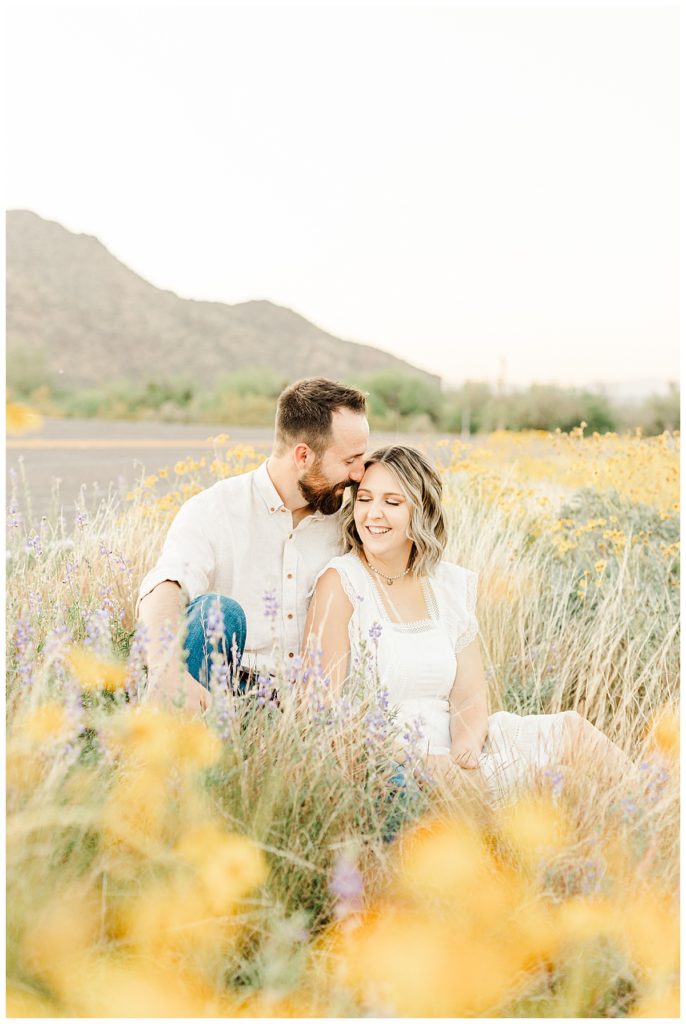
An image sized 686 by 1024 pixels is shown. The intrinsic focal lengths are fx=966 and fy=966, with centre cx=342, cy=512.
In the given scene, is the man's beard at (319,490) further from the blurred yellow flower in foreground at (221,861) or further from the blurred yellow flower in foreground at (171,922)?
the blurred yellow flower in foreground at (171,922)

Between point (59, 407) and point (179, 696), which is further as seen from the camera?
point (59, 407)

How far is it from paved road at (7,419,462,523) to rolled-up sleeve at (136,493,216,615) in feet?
5.80

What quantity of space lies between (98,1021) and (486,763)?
1.41 m

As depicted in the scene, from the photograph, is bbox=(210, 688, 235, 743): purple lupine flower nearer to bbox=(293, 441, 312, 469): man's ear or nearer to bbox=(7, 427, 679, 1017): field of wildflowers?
bbox=(7, 427, 679, 1017): field of wildflowers

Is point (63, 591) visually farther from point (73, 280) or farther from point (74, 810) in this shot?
point (73, 280)

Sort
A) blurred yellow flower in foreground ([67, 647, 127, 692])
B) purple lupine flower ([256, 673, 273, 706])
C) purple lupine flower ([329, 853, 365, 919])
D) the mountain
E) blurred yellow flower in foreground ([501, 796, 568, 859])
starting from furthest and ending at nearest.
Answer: the mountain, purple lupine flower ([256, 673, 273, 706]), blurred yellow flower in foreground ([67, 647, 127, 692]), blurred yellow flower in foreground ([501, 796, 568, 859]), purple lupine flower ([329, 853, 365, 919])

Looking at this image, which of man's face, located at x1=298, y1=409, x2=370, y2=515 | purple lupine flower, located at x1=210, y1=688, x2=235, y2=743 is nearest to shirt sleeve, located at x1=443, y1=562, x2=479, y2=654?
man's face, located at x1=298, y1=409, x2=370, y2=515

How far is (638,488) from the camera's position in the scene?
6.34 meters

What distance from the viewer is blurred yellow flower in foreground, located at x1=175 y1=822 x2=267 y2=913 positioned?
1.98m

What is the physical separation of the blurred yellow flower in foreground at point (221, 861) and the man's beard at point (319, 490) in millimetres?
1595

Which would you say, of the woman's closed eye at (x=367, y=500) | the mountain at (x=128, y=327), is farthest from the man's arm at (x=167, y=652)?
the mountain at (x=128, y=327)

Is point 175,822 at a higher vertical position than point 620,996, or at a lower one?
higher

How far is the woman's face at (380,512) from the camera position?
3344mm

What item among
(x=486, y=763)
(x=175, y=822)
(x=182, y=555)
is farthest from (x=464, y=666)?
(x=175, y=822)
